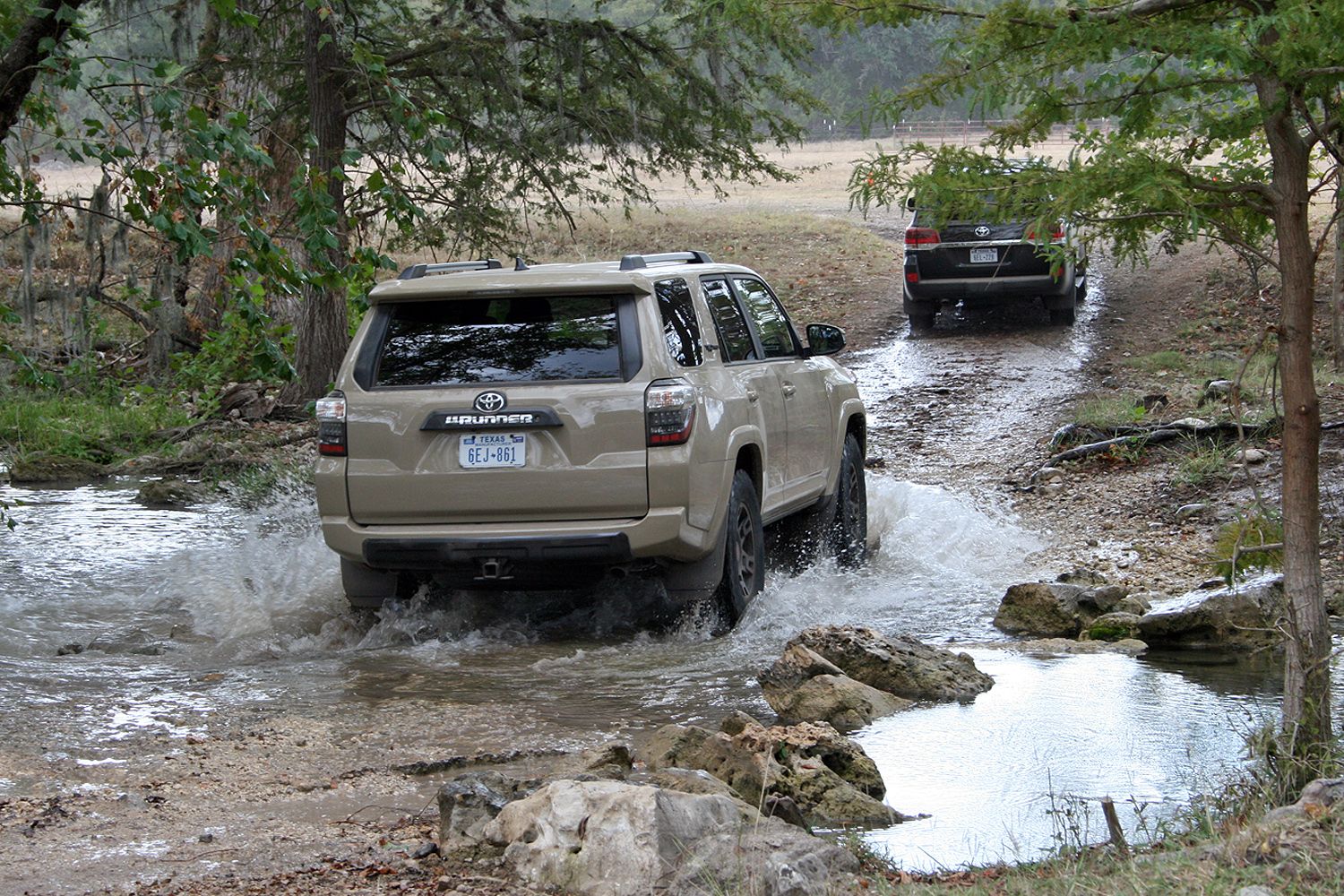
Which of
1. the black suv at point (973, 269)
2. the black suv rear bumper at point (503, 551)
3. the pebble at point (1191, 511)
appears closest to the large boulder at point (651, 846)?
the black suv rear bumper at point (503, 551)

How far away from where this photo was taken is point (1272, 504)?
983cm

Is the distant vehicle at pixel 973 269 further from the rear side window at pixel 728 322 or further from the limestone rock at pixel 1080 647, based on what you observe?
the limestone rock at pixel 1080 647

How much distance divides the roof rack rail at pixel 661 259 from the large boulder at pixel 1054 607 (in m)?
2.48

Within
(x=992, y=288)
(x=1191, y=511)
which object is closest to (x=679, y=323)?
(x=1191, y=511)

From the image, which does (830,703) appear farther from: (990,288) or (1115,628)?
(990,288)

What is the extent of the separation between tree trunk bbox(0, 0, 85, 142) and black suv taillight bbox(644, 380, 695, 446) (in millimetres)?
3486

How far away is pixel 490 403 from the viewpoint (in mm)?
6922

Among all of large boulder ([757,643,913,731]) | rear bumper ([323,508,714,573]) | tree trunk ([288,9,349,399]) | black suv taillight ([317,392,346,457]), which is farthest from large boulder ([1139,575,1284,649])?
tree trunk ([288,9,349,399])

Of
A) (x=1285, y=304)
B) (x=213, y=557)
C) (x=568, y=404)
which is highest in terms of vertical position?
(x=1285, y=304)

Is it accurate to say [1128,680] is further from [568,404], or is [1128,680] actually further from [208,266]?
[208,266]

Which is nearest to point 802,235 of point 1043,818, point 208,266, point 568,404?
point 208,266

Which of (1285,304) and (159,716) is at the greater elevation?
(1285,304)

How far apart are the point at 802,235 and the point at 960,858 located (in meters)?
25.7

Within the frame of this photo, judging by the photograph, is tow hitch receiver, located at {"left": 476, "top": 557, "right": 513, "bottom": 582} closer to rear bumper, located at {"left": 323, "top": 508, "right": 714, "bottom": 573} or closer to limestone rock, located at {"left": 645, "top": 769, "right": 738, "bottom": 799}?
rear bumper, located at {"left": 323, "top": 508, "right": 714, "bottom": 573}
